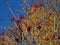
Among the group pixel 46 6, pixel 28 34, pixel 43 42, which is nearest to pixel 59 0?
pixel 46 6

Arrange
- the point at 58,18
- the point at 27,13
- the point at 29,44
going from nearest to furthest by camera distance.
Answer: the point at 29,44, the point at 58,18, the point at 27,13

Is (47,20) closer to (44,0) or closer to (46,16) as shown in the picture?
(46,16)

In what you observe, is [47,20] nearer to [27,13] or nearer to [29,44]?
[27,13]

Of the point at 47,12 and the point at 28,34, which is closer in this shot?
the point at 28,34

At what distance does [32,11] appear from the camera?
4.96 meters

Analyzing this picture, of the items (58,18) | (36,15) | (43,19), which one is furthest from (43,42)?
(36,15)

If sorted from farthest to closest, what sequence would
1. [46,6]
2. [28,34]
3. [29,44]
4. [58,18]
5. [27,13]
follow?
[46,6] → [27,13] → [58,18] → [28,34] → [29,44]

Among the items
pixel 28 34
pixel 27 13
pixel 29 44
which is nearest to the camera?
pixel 29 44

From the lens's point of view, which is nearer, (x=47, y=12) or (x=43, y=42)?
(x=43, y=42)

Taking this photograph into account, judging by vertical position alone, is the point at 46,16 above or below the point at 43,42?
above

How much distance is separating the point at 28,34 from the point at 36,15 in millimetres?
2914

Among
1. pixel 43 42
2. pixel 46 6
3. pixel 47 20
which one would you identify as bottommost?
pixel 43 42

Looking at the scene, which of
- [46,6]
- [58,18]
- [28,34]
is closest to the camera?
[28,34]

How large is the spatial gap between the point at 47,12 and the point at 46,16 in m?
0.27
